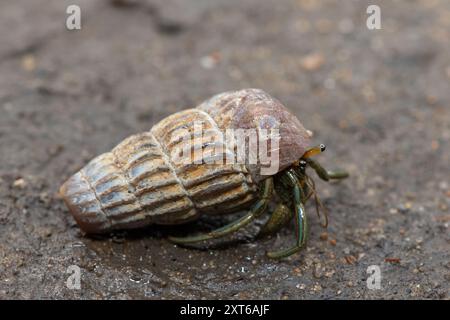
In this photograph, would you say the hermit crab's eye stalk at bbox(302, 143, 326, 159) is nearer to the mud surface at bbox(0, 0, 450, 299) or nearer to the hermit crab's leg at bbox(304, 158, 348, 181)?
the hermit crab's leg at bbox(304, 158, 348, 181)

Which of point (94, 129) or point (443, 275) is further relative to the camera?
point (94, 129)

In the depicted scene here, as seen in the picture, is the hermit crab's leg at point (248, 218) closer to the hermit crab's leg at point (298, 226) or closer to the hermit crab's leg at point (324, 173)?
the hermit crab's leg at point (298, 226)

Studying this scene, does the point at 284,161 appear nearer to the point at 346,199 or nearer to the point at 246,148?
the point at 246,148

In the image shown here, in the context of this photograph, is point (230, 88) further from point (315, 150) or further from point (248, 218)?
point (248, 218)

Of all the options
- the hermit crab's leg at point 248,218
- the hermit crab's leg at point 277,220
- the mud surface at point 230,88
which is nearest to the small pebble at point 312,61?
the mud surface at point 230,88

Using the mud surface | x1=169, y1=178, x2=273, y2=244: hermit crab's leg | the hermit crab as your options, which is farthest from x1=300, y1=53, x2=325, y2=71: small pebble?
x1=169, y1=178, x2=273, y2=244: hermit crab's leg
